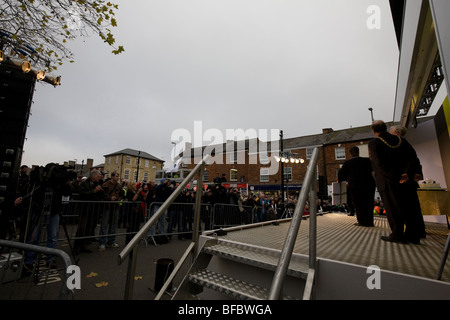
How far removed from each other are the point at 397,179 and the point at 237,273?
2.82 metres

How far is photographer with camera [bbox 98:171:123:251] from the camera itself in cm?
561

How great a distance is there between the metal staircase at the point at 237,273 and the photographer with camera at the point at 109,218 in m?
4.02

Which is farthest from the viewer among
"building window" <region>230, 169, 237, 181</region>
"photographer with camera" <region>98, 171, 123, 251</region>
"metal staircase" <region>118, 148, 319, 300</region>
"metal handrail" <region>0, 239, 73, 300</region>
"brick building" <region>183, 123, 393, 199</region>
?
"building window" <region>230, 169, 237, 181</region>

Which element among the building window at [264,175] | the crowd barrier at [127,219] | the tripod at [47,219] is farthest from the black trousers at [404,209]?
the building window at [264,175]

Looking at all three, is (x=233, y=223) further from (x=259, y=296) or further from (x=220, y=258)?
(x=259, y=296)

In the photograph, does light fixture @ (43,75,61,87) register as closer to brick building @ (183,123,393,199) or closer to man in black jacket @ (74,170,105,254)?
man in black jacket @ (74,170,105,254)

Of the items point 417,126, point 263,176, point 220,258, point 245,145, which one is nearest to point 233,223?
point 220,258

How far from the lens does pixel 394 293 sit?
65.7 inches

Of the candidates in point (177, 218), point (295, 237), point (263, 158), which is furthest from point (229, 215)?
point (263, 158)

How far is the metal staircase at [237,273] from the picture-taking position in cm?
204

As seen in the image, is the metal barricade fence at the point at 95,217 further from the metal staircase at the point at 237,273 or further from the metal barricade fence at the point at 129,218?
the metal staircase at the point at 237,273

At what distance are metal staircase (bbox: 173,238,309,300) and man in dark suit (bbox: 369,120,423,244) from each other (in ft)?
6.61

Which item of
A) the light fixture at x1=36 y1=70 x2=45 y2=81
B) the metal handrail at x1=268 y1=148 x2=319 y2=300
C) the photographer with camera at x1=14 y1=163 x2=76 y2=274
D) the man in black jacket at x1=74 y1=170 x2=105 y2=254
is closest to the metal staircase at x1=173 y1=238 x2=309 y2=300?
the metal handrail at x1=268 y1=148 x2=319 y2=300

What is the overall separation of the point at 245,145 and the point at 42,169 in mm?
35379
